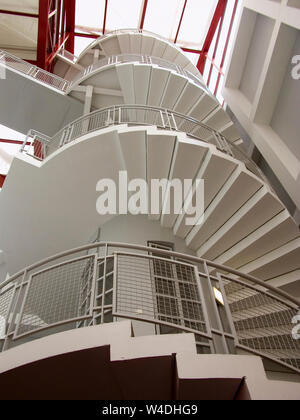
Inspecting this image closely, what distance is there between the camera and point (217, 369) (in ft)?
8.05

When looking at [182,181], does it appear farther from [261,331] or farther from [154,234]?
[261,331]

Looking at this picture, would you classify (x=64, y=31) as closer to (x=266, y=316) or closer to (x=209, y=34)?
(x=209, y=34)

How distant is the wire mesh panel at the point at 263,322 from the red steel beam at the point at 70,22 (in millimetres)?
14254

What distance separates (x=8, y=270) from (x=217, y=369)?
218 inches

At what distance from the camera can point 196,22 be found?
1539 cm

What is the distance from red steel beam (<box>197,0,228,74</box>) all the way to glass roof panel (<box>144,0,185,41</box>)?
156 centimetres

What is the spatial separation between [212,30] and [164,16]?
2302 mm

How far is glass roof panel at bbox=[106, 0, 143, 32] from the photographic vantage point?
584 inches

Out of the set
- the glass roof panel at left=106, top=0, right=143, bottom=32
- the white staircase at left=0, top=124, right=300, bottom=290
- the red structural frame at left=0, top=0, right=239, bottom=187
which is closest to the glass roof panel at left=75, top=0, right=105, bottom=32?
the red structural frame at left=0, top=0, right=239, bottom=187

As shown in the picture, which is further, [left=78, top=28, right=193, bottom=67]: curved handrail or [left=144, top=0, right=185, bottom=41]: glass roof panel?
[left=144, top=0, right=185, bottom=41]: glass roof panel

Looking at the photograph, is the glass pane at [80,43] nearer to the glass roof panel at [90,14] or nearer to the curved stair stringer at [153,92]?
the glass roof panel at [90,14]

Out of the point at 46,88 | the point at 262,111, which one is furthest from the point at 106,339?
the point at 46,88

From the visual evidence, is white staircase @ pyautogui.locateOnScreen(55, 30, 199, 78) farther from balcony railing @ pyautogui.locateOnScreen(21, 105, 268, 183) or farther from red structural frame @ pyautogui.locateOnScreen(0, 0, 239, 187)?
balcony railing @ pyautogui.locateOnScreen(21, 105, 268, 183)

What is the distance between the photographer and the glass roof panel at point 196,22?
14.7 metres
